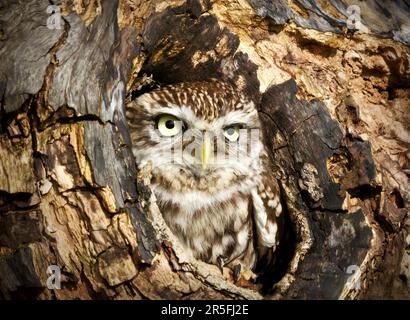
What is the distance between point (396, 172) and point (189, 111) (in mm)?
1355

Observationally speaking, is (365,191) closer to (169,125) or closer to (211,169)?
(211,169)

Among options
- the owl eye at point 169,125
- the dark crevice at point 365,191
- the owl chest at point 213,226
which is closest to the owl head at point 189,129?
the owl eye at point 169,125

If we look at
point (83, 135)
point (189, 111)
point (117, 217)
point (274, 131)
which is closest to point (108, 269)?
point (117, 217)

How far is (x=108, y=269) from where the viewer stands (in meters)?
2.58

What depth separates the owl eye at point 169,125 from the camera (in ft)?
11.1

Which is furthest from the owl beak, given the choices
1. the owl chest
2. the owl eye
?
the owl chest

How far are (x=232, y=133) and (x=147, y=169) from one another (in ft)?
2.35

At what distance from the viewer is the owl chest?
3.54 metres

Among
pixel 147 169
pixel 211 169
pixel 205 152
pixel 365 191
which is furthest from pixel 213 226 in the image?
pixel 365 191

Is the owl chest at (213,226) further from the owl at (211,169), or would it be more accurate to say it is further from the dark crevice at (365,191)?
the dark crevice at (365,191)

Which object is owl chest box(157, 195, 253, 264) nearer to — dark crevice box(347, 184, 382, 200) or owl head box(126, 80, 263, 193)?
owl head box(126, 80, 263, 193)

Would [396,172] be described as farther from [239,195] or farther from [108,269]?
[108,269]

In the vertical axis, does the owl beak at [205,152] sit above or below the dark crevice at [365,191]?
above

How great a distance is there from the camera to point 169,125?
3.41 metres
